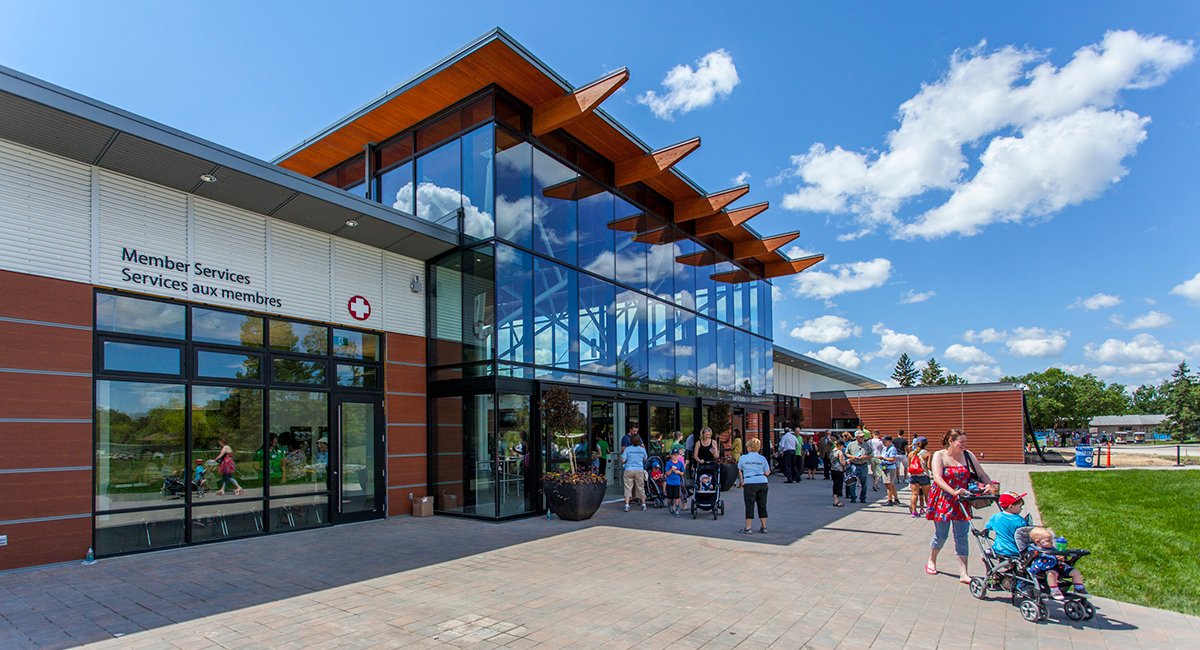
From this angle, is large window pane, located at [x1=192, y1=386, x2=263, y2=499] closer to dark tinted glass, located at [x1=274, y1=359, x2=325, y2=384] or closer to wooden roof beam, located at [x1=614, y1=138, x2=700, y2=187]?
dark tinted glass, located at [x1=274, y1=359, x2=325, y2=384]

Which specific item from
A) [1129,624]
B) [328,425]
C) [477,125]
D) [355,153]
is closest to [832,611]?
[1129,624]

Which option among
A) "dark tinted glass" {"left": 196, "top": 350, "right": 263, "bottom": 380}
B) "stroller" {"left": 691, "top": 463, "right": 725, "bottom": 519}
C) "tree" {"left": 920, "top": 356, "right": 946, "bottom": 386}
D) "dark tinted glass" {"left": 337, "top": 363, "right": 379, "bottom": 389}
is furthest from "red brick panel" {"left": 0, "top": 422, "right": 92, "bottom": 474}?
"tree" {"left": 920, "top": 356, "right": 946, "bottom": 386}

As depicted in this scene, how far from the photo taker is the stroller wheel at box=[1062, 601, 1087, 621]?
17.7ft

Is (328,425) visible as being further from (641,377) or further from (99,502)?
(641,377)

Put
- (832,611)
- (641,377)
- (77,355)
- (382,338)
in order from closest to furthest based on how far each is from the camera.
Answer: (832,611), (77,355), (382,338), (641,377)

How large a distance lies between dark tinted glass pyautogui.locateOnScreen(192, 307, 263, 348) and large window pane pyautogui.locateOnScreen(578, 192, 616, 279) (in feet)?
22.0

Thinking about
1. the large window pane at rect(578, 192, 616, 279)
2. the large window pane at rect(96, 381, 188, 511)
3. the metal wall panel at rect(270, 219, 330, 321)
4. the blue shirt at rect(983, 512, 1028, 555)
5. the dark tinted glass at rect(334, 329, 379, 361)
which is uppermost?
the large window pane at rect(578, 192, 616, 279)

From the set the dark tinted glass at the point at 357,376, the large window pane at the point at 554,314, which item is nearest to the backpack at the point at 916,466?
the large window pane at the point at 554,314

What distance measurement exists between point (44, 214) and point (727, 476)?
45.9 feet

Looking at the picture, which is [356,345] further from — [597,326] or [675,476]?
[675,476]

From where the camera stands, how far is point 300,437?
10617mm

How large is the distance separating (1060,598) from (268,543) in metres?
9.63

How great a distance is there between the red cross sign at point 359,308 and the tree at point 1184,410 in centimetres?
10072

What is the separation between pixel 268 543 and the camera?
927 centimetres
